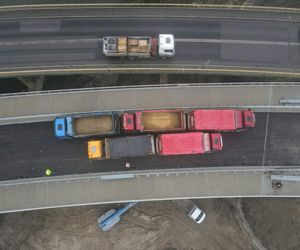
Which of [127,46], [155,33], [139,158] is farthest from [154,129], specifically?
[155,33]

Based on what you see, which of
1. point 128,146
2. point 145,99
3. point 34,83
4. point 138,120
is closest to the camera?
point 128,146

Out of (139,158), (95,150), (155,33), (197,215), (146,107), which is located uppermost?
(155,33)

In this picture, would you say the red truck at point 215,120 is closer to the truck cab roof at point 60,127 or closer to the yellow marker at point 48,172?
the truck cab roof at point 60,127

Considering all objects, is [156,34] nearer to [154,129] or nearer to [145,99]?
[145,99]

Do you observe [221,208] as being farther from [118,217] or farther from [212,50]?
[212,50]

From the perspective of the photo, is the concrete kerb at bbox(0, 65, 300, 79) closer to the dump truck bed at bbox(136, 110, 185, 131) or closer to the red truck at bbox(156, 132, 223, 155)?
the dump truck bed at bbox(136, 110, 185, 131)

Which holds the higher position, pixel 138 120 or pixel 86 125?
pixel 138 120

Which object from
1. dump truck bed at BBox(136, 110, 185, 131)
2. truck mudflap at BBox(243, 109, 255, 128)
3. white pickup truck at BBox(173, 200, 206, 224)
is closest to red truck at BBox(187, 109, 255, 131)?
truck mudflap at BBox(243, 109, 255, 128)

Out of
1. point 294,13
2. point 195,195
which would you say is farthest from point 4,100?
point 294,13
